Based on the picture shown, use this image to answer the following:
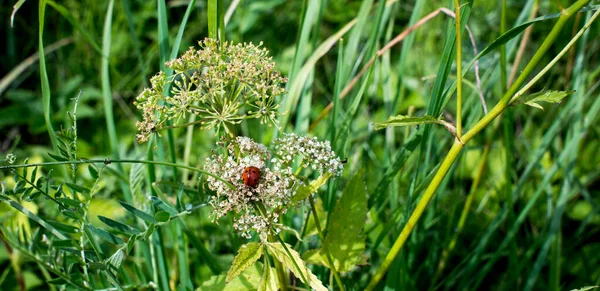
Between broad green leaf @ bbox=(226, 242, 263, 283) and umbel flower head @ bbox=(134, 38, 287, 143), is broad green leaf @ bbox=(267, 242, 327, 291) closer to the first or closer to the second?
broad green leaf @ bbox=(226, 242, 263, 283)

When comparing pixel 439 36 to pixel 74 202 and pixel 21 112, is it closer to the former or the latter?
pixel 21 112

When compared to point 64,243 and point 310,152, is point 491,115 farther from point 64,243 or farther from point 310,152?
point 64,243

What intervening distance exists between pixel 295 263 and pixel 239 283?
25cm

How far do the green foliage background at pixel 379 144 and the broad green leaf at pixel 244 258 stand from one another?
0.55 ft

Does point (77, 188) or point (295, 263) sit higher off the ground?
point (77, 188)

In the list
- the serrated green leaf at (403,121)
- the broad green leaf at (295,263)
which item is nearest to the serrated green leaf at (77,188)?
the broad green leaf at (295,263)

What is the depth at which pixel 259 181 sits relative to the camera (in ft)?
3.51

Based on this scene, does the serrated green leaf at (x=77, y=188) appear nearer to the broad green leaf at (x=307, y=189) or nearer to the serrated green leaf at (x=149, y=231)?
the serrated green leaf at (x=149, y=231)

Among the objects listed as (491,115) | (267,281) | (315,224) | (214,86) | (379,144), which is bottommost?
(267,281)

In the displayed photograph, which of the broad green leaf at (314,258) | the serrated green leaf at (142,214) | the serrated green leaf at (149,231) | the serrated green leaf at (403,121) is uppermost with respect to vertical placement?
the serrated green leaf at (403,121)

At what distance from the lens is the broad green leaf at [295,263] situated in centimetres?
112

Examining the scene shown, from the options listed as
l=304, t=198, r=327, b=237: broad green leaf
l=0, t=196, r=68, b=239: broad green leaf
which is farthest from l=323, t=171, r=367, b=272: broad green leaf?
l=0, t=196, r=68, b=239: broad green leaf

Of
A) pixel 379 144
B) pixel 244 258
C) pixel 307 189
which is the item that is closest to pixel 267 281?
pixel 244 258

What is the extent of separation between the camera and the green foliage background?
5.39 feet
